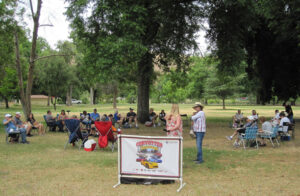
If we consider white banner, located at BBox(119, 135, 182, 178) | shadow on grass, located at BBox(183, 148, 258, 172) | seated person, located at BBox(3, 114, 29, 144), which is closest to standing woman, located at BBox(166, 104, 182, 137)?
shadow on grass, located at BBox(183, 148, 258, 172)

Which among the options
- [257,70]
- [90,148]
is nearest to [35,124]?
[90,148]

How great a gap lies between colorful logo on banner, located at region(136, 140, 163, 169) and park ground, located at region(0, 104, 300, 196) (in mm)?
494

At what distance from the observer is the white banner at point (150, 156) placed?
552 cm

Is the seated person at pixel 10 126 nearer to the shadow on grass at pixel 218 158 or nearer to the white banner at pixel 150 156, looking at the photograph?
the shadow on grass at pixel 218 158

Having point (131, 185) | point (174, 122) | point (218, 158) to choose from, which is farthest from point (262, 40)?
point (131, 185)

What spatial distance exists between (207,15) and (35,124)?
11.7 metres

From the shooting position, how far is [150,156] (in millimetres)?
5617

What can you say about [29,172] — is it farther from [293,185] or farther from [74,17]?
[74,17]

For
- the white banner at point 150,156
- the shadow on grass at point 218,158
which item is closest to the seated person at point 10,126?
the shadow on grass at point 218,158

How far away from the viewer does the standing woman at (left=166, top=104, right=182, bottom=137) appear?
23.2ft

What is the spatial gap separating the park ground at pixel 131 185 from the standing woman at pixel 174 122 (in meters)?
0.94

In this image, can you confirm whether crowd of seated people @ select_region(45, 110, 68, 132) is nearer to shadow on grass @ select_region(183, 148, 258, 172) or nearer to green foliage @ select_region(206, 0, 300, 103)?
shadow on grass @ select_region(183, 148, 258, 172)

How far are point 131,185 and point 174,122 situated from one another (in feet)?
6.50

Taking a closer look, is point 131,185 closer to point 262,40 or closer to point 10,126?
point 10,126
